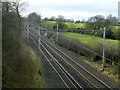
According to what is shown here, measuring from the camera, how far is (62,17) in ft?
274

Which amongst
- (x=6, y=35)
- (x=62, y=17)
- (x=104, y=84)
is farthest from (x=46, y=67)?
(x=62, y=17)

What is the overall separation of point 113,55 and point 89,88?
9335 mm

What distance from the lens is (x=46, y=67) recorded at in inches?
1126

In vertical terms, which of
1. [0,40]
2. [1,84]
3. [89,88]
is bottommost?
[89,88]

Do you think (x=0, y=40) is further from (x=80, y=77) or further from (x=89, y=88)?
(x=80, y=77)

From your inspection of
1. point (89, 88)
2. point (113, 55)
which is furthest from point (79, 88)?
point (113, 55)

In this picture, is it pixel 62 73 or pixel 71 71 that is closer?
pixel 62 73

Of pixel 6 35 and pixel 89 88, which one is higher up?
pixel 6 35

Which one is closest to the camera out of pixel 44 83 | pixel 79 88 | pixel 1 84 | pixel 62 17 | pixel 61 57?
pixel 1 84

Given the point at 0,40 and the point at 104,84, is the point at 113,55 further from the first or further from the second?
the point at 0,40

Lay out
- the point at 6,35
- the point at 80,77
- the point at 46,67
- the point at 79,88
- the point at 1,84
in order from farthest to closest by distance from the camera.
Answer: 1. the point at 46,67
2. the point at 80,77
3. the point at 79,88
4. the point at 6,35
5. the point at 1,84

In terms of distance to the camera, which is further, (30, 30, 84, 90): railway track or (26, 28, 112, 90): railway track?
(26, 28, 112, 90): railway track

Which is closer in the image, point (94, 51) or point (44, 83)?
point (44, 83)

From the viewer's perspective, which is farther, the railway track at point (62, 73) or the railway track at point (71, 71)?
the railway track at point (71, 71)
